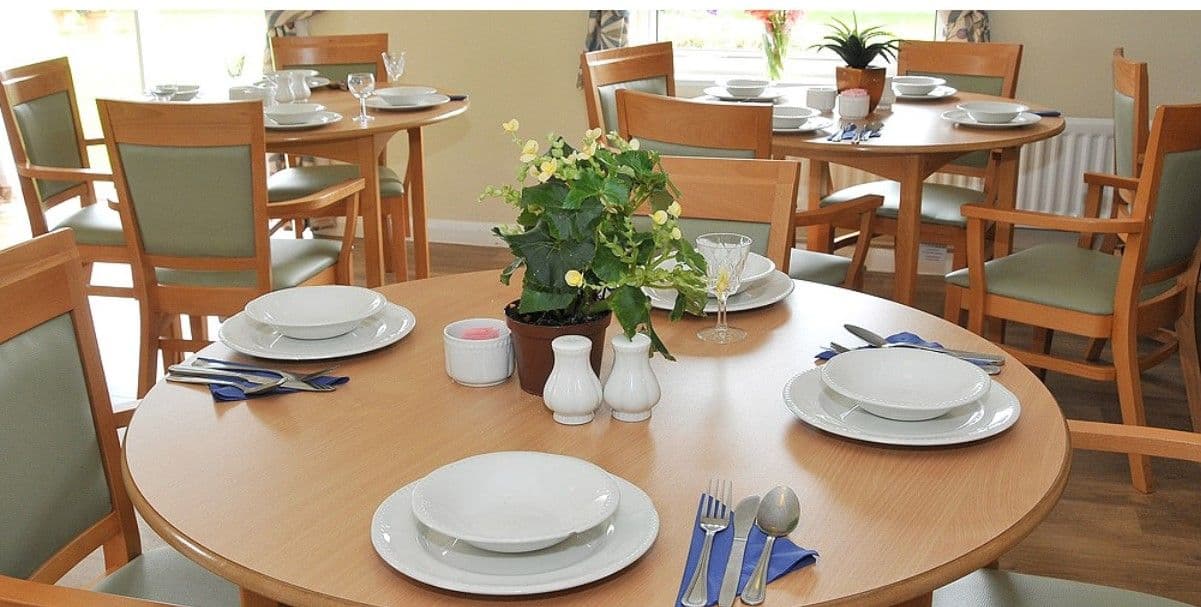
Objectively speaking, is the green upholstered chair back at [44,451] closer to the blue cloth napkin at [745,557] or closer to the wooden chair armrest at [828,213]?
the blue cloth napkin at [745,557]

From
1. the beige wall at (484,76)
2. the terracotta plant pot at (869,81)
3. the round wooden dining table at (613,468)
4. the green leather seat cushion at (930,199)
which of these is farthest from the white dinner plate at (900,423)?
the beige wall at (484,76)

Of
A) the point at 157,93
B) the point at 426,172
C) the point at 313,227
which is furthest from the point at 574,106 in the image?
the point at 157,93

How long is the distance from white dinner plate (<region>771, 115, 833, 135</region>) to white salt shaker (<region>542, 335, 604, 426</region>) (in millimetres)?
1949

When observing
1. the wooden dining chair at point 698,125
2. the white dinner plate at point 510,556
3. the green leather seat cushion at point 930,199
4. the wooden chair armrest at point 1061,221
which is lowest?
the green leather seat cushion at point 930,199

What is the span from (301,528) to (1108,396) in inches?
115

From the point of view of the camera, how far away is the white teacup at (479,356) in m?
1.57

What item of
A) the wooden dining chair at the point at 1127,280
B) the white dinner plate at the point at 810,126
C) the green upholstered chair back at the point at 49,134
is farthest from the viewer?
the green upholstered chair back at the point at 49,134

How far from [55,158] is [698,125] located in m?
2.02

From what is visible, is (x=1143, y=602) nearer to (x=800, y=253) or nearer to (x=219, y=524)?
(x=219, y=524)

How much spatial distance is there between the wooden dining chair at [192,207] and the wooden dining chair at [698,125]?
81 centimetres

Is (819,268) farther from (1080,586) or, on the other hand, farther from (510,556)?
(510,556)

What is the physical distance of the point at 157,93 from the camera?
12.4 feet

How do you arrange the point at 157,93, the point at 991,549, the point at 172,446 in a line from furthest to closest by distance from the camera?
the point at 157,93
the point at 172,446
the point at 991,549

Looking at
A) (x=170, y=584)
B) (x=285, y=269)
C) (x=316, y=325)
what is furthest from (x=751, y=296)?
(x=285, y=269)
